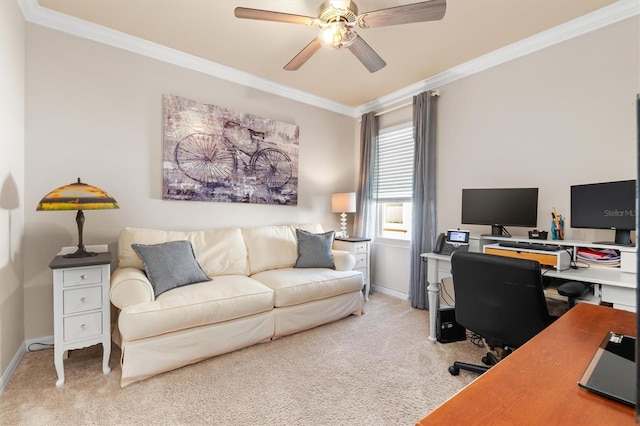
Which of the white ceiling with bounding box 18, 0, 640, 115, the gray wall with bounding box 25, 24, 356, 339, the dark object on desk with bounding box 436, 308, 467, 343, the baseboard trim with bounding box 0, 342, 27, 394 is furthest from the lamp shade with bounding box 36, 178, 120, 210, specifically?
the dark object on desk with bounding box 436, 308, 467, 343

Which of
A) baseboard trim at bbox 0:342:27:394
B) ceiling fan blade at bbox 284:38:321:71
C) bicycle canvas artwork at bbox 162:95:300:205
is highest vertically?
ceiling fan blade at bbox 284:38:321:71

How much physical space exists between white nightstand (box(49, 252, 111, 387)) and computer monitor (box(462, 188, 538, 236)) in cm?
308

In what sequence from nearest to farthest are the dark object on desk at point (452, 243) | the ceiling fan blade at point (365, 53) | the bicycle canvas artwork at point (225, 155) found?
1. the ceiling fan blade at point (365, 53)
2. the dark object on desk at point (452, 243)
3. the bicycle canvas artwork at point (225, 155)

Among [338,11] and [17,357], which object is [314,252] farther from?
[17,357]

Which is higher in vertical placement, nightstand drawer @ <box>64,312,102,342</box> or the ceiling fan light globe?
the ceiling fan light globe

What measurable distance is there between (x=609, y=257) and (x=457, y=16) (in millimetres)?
2099

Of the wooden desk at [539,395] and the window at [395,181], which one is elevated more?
the window at [395,181]

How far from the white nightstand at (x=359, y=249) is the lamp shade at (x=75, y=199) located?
7.99 ft

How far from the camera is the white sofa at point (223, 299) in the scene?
193 cm

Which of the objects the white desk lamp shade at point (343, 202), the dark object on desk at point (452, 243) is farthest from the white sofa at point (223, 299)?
the dark object on desk at point (452, 243)

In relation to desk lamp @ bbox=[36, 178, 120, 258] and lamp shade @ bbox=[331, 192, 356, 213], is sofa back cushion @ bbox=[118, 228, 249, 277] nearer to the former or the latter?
desk lamp @ bbox=[36, 178, 120, 258]

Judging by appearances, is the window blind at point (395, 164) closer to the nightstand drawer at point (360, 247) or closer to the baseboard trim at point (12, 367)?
the nightstand drawer at point (360, 247)

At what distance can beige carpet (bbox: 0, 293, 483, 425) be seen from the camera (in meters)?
1.60

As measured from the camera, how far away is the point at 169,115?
2.88m
